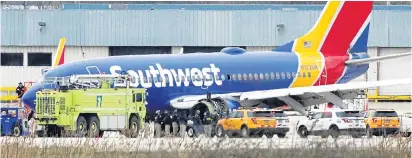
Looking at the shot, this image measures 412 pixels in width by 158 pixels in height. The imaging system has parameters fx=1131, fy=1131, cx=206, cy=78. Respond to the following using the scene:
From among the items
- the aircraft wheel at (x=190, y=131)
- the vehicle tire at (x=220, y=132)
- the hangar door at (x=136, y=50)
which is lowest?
the aircraft wheel at (x=190, y=131)

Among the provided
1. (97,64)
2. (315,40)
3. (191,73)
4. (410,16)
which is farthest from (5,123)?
(410,16)

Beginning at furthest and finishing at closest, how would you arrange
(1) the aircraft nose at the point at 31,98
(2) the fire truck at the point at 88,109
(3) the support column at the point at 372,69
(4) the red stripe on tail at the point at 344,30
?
(3) the support column at the point at 372,69 < (4) the red stripe on tail at the point at 344,30 < (1) the aircraft nose at the point at 31,98 < (2) the fire truck at the point at 88,109

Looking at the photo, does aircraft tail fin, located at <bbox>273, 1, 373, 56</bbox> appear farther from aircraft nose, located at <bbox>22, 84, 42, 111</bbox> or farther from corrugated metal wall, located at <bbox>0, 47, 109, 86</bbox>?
corrugated metal wall, located at <bbox>0, 47, 109, 86</bbox>

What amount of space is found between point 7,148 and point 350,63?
1189 inches

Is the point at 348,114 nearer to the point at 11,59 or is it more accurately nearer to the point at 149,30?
the point at 149,30

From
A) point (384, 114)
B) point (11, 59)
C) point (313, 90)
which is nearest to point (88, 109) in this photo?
point (313, 90)

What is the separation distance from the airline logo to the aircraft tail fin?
6.07 metres

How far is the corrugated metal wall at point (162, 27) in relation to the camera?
230ft

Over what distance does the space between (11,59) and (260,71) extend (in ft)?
85.8

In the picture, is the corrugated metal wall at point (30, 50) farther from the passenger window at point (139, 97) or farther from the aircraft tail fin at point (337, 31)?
the passenger window at point (139, 97)

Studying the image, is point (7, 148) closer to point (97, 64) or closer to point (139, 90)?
point (139, 90)

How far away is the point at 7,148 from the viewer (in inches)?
938

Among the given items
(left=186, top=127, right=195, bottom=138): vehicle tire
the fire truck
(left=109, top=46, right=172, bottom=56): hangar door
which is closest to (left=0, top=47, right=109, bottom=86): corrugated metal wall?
(left=109, top=46, right=172, bottom=56): hangar door

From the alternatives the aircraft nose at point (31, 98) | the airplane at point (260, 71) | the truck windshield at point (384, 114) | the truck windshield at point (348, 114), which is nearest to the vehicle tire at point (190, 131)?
the airplane at point (260, 71)
